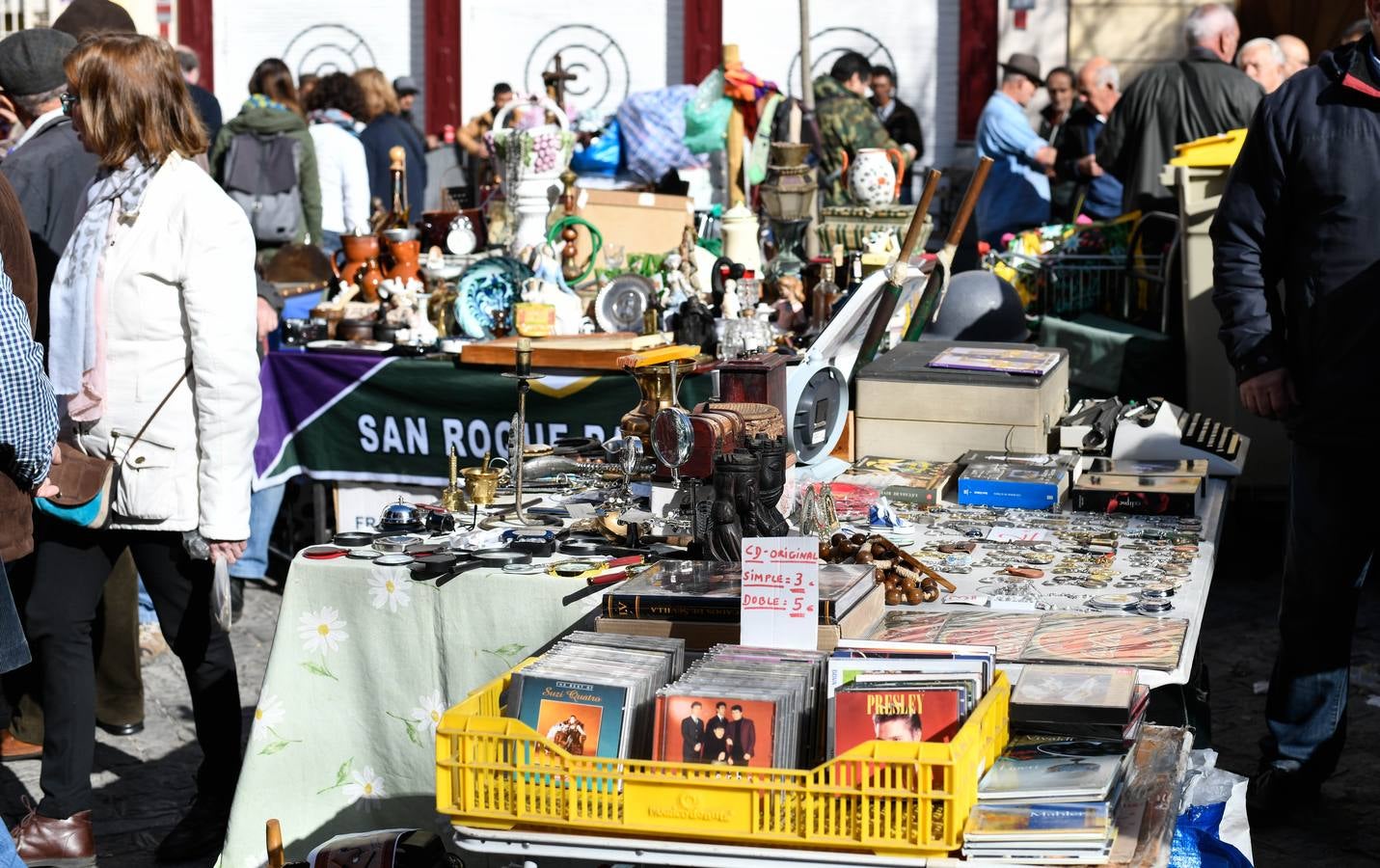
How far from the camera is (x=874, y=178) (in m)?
5.39

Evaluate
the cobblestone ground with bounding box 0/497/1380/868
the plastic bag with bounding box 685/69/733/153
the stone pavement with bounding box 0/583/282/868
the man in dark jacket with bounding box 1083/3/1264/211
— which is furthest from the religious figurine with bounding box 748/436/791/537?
the man in dark jacket with bounding box 1083/3/1264/211

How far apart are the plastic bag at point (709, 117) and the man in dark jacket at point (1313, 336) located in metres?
2.97

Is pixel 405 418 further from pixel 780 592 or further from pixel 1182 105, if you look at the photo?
pixel 1182 105

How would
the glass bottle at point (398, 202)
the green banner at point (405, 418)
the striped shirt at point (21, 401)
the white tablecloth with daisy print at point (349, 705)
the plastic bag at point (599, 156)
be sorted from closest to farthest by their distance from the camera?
1. the striped shirt at point (21, 401)
2. the white tablecloth with daisy print at point (349, 705)
3. the green banner at point (405, 418)
4. the glass bottle at point (398, 202)
5. the plastic bag at point (599, 156)

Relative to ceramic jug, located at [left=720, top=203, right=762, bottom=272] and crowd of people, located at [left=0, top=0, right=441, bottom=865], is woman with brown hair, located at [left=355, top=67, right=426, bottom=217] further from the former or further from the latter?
crowd of people, located at [left=0, top=0, right=441, bottom=865]

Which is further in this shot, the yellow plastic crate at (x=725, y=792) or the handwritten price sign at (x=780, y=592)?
the handwritten price sign at (x=780, y=592)

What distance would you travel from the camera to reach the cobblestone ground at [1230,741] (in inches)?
140

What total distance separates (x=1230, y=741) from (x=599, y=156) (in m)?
4.23

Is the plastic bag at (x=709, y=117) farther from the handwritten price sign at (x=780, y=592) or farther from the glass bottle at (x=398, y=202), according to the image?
the handwritten price sign at (x=780, y=592)

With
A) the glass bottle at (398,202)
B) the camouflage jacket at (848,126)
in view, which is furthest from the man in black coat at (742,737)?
the camouflage jacket at (848,126)

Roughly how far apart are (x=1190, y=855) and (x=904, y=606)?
601 mm

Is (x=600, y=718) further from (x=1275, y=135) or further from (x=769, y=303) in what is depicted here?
(x=769, y=303)

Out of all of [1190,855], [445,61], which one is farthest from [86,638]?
[445,61]

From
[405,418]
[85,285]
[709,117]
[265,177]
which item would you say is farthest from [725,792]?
[265,177]
